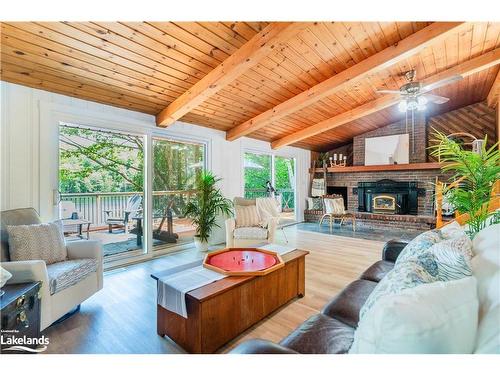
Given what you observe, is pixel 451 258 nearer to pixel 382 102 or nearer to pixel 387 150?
pixel 382 102

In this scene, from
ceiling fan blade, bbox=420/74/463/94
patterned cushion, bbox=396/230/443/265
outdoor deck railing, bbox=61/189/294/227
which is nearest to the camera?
patterned cushion, bbox=396/230/443/265

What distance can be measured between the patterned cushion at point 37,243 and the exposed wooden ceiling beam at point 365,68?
3.29 metres

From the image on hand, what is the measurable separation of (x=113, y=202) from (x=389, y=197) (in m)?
6.56

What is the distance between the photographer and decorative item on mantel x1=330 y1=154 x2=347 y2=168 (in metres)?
7.16

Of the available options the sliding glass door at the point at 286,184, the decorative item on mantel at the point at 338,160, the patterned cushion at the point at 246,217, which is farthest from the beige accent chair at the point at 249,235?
the decorative item on mantel at the point at 338,160

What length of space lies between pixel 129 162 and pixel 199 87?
1983 mm

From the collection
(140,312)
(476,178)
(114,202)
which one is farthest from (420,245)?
(114,202)

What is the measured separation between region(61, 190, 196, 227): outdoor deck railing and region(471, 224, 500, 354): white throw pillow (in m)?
3.87

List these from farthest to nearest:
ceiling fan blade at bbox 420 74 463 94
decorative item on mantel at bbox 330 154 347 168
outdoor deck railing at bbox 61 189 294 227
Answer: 1. decorative item on mantel at bbox 330 154 347 168
2. outdoor deck railing at bbox 61 189 294 227
3. ceiling fan blade at bbox 420 74 463 94

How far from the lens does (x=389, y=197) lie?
6.29 m

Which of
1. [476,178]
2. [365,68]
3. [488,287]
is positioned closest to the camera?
[488,287]

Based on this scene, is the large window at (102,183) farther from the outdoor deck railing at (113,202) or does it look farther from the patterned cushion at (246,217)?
the patterned cushion at (246,217)

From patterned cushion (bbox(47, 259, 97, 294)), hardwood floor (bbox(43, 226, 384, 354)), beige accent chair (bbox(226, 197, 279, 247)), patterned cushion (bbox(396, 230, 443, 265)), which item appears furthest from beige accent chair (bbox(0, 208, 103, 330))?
patterned cushion (bbox(396, 230, 443, 265))

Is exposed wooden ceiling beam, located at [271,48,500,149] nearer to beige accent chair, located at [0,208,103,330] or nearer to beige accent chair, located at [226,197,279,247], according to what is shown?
beige accent chair, located at [226,197,279,247]
